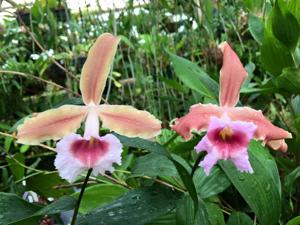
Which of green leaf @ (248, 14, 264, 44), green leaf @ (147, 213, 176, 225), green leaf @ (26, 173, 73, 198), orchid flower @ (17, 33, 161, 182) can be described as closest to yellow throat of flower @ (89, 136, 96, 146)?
orchid flower @ (17, 33, 161, 182)

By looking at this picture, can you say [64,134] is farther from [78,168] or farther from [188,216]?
[188,216]

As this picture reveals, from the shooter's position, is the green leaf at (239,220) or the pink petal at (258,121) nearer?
the pink petal at (258,121)

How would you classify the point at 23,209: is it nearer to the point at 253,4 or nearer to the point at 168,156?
the point at 168,156

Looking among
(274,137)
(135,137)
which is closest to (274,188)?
(274,137)

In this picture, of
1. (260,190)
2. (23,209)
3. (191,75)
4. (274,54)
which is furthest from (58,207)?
(274,54)

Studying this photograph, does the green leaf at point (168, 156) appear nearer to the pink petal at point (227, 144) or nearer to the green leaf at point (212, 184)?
the pink petal at point (227, 144)

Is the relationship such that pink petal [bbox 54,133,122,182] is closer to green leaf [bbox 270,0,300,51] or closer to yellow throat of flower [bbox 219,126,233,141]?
yellow throat of flower [bbox 219,126,233,141]

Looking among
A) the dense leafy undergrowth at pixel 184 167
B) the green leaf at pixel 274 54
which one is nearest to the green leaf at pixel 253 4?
the dense leafy undergrowth at pixel 184 167

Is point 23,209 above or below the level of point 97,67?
below
